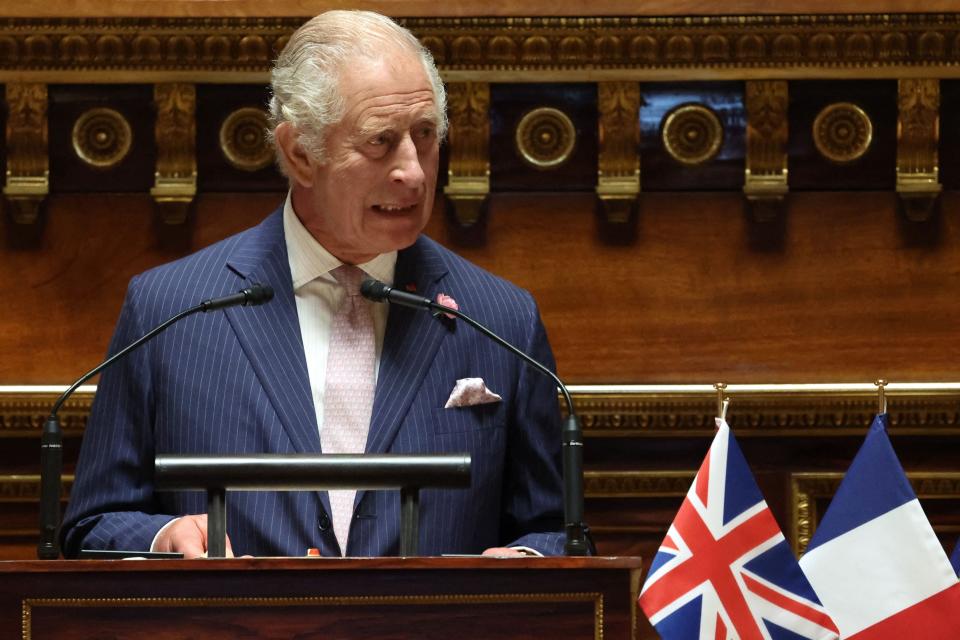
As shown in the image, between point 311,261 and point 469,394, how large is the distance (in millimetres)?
421

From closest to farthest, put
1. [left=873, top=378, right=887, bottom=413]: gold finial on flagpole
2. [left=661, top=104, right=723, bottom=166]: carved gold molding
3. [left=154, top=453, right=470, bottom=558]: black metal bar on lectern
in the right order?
1. [left=154, top=453, right=470, bottom=558]: black metal bar on lectern
2. [left=873, top=378, right=887, bottom=413]: gold finial on flagpole
3. [left=661, top=104, right=723, bottom=166]: carved gold molding

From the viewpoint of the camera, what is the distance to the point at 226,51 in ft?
13.3

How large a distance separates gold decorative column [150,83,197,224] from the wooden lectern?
1.86 m

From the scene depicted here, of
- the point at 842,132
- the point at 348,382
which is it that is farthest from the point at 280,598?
the point at 842,132

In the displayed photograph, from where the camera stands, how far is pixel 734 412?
3975 millimetres

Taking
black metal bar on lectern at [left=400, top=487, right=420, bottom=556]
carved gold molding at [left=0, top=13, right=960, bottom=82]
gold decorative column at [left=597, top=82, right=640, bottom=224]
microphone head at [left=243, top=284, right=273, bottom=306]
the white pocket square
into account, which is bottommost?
black metal bar on lectern at [left=400, top=487, right=420, bottom=556]

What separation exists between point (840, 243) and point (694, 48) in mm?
596

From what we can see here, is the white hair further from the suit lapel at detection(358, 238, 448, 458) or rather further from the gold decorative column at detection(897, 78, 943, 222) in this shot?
the gold decorative column at detection(897, 78, 943, 222)

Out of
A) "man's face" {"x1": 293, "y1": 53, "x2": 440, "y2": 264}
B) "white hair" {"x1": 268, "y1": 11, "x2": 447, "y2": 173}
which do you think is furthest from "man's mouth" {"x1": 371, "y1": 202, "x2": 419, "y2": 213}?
"white hair" {"x1": 268, "y1": 11, "x2": 447, "y2": 173}

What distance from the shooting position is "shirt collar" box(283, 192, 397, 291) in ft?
11.2

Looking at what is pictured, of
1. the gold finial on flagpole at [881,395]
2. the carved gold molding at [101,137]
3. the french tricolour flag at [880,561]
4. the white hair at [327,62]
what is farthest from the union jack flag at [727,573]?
the carved gold molding at [101,137]

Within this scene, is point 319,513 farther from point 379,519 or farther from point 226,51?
point 226,51

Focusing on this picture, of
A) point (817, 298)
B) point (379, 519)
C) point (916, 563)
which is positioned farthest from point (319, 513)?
point (817, 298)

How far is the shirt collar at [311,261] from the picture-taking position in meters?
3.40
